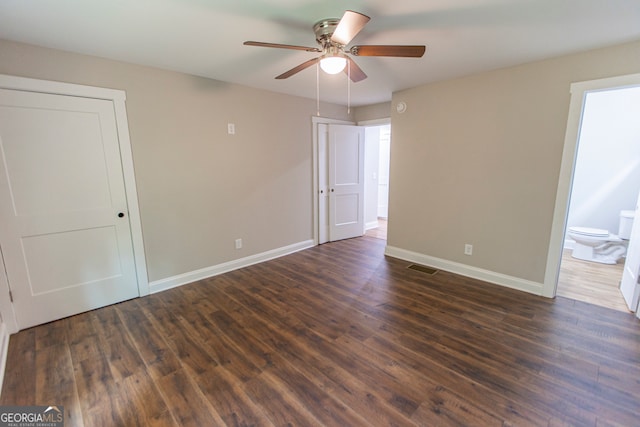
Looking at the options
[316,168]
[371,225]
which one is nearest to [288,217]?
[316,168]

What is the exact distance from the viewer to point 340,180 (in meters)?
4.83

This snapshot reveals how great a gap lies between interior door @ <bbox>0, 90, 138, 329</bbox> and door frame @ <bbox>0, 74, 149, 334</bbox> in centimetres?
4

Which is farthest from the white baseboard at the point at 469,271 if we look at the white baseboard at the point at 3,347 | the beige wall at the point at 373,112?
the white baseboard at the point at 3,347

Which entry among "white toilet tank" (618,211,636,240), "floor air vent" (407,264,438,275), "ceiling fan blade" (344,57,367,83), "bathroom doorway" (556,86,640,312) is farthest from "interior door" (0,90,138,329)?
"white toilet tank" (618,211,636,240)

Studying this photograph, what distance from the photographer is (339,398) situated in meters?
1.68

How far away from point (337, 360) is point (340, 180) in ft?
10.7

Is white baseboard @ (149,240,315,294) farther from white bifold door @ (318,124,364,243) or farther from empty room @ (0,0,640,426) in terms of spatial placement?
white bifold door @ (318,124,364,243)

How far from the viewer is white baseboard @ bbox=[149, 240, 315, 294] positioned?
Answer: 10.2ft

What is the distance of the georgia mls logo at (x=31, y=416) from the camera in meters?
1.54

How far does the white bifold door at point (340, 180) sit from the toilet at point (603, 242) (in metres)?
3.19

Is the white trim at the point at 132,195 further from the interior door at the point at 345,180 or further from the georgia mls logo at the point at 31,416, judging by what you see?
the interior door at the point at 345,180

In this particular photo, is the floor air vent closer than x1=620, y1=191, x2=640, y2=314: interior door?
No

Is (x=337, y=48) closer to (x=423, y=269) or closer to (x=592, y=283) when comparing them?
(x=423, y=269)

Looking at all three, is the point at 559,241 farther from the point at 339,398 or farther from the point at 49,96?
the point at 49,96
